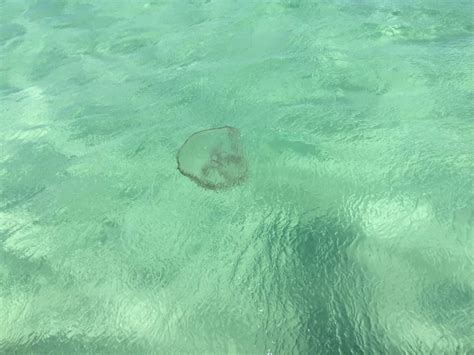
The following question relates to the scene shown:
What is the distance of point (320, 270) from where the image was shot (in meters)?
3.04

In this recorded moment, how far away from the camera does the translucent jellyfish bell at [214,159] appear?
12.6ft

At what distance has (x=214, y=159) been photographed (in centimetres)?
402

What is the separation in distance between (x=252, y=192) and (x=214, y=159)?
23.7 inches

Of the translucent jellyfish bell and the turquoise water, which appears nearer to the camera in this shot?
the turquoise water

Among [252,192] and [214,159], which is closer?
[252,192]

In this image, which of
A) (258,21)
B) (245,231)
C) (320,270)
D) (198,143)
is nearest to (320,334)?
(320,270)

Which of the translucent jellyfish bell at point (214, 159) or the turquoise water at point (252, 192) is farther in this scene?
Answer: the translucent jellyfish bell at point (214, 159)

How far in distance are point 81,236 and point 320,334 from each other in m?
2.10

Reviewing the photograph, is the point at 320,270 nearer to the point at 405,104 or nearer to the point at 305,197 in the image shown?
the point at 305,197

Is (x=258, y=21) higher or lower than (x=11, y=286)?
higher

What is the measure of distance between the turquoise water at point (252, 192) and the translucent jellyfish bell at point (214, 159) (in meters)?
0.10

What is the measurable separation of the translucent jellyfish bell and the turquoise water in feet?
0.32

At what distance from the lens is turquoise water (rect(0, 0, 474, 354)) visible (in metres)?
2.85

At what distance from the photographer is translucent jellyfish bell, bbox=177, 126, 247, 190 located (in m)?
3.83
